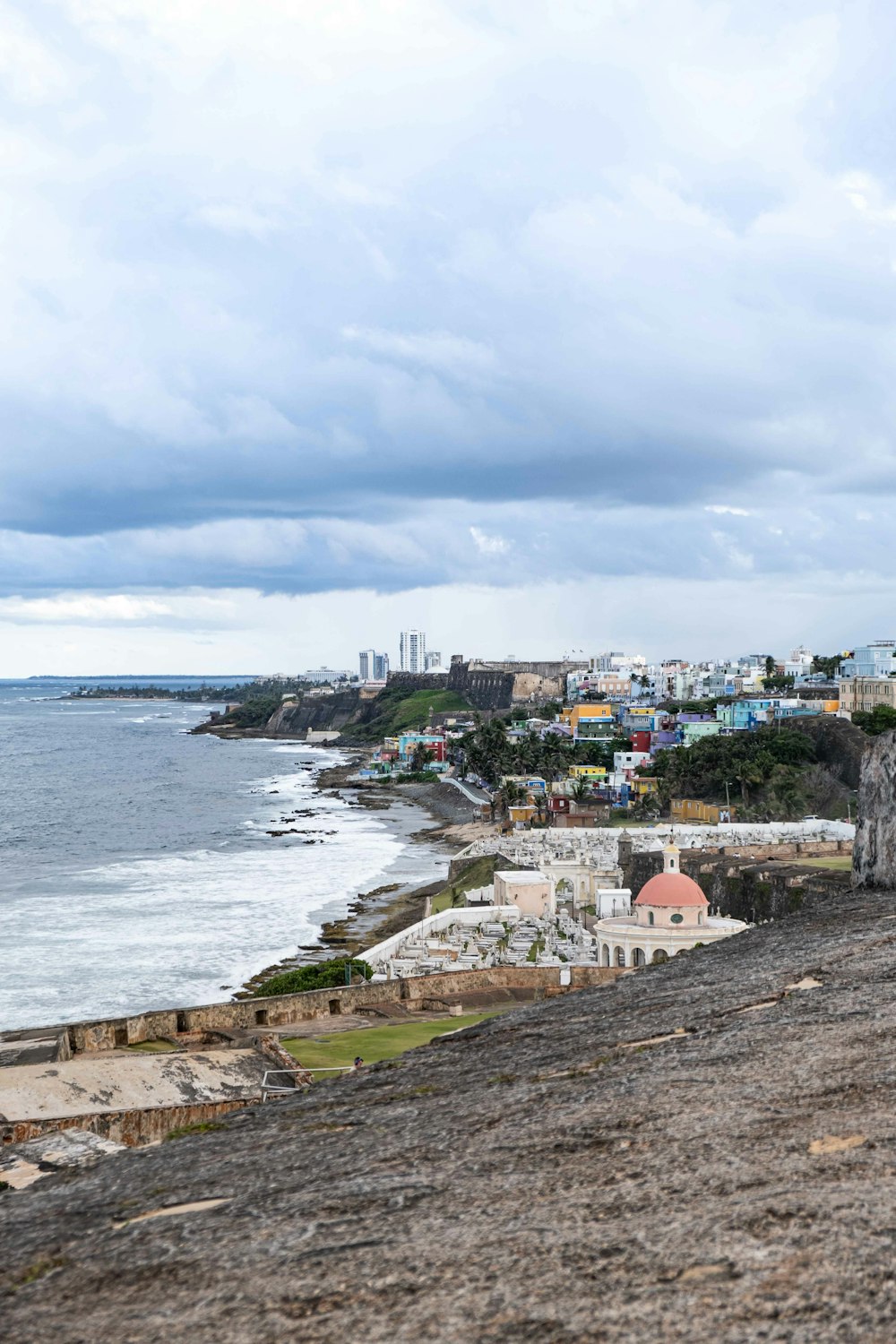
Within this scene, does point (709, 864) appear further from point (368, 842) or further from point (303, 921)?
point (368, 842)

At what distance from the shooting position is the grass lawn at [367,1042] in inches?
843

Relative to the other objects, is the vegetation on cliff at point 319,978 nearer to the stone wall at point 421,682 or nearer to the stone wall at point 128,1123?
the stone wall at point 128,1123

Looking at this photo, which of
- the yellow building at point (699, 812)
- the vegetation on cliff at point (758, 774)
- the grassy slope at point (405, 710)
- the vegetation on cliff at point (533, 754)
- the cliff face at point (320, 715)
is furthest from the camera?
the cliff face at point (320, 715)

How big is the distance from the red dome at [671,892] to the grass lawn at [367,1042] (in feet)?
24.1

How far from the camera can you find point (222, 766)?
11888 centimetres

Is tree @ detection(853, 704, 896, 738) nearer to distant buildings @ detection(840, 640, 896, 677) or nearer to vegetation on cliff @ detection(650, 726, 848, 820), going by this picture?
vegetation on cliff @ detection(650, 726, 848, 820)

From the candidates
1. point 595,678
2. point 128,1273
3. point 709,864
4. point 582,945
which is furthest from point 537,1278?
point 595,678

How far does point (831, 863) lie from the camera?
4562 cm

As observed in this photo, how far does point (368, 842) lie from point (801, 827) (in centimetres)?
2422

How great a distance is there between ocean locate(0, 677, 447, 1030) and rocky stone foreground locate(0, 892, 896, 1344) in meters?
24.7

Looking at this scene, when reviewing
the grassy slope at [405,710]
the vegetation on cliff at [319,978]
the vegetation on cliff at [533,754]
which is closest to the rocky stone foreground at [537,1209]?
the vegetation on cliff at [319,978]

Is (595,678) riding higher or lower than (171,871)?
higher

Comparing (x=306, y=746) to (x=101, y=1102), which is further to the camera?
(x=306, y=746)

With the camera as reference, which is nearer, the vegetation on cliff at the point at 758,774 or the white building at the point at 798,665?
the vegetation on cliff at the point at 758,774
